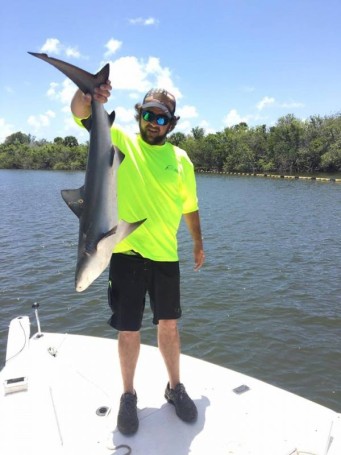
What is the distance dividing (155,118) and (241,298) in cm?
754

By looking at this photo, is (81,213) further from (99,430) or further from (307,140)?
(307,140)

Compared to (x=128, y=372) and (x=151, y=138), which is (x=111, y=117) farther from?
(x=128, y=372)

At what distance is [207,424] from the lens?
3514mm

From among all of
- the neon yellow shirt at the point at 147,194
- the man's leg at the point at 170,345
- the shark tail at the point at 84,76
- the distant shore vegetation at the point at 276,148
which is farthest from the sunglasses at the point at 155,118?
the distant shore vegetation at the point at 276,148

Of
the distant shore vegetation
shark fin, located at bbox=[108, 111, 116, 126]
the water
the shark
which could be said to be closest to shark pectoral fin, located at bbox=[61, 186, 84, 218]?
the shark

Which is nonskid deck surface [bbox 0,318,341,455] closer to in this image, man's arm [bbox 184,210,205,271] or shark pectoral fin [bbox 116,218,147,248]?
man's arm [bbox 184,210,205,271]

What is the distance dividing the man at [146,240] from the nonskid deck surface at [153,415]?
18 centimetres

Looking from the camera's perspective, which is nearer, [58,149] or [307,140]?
[307,140]

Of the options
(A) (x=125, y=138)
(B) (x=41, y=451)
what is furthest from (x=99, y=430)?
(A) (x=125, y=138)

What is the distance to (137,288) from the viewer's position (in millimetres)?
3570

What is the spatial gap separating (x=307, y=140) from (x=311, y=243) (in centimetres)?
6316

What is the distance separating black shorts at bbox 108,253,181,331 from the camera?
354 cm

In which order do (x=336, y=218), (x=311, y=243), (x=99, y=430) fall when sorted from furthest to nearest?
1. (x=336, y=218)
2. (x=311, y=243)
3. (x=99, y=430)

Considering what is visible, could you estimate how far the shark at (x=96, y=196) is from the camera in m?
3.05
